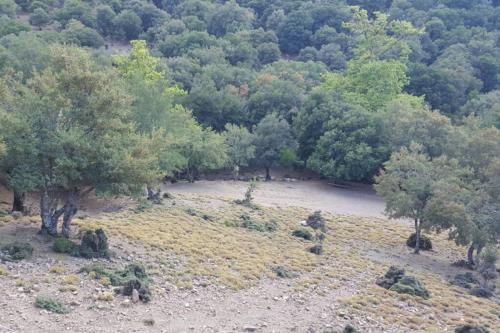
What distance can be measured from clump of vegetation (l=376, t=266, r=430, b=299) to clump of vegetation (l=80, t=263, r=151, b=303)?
13.0 metres

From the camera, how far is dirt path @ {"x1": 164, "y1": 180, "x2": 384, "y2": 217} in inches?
1966

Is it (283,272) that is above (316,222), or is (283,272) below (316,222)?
below

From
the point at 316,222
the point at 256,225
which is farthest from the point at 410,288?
the point at 316,222

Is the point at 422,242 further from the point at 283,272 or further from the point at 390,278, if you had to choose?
the point at 283,272

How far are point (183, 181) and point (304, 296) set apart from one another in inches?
1194

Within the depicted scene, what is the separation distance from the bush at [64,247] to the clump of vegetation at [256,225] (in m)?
14.3

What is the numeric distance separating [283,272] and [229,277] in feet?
12.0

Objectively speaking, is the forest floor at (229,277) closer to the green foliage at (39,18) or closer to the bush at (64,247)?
the bush at (64,247)

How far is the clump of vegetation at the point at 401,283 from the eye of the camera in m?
30.1

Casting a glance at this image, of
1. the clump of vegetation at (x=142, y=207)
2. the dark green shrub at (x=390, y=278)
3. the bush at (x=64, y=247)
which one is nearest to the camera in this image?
the bush at (x=64, y=247)

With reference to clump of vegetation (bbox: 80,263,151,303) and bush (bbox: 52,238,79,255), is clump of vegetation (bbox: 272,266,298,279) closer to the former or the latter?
clump of vegetation (bbox: 80,263,151,303)

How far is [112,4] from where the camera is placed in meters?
109

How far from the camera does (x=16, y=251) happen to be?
24.1 m

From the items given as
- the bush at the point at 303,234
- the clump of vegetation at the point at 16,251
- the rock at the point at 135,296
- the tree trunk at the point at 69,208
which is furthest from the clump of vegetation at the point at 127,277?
the bush at the point at 303,234
